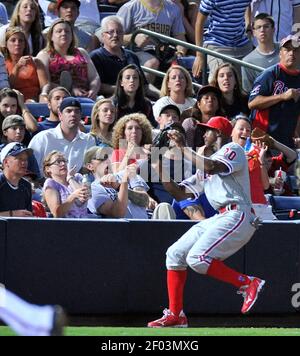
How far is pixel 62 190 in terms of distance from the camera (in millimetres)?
9414

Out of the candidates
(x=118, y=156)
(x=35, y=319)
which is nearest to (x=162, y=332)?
(x=118, y=156)

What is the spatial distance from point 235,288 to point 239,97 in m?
3.15

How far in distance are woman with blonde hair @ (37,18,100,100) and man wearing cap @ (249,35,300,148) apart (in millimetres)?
1811

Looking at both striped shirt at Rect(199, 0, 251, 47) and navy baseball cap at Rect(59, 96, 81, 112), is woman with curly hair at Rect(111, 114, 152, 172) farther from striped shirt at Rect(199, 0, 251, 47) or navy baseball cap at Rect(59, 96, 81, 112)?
striped shirt at Rect(199, 0, 251, 47)

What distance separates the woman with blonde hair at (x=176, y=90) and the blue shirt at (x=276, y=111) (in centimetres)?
71

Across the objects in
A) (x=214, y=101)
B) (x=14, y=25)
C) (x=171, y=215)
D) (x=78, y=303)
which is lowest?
(x=78, y=303)

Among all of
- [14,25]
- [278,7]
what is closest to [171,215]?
[14,25]

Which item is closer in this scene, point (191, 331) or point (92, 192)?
point (191, 331)

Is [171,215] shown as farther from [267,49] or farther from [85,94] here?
[267,49]

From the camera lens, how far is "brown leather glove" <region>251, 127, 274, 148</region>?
10.7 meters

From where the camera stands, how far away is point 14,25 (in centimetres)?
1183

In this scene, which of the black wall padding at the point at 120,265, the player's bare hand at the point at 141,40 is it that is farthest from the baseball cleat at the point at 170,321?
the player's bare hand at the point at 141,40

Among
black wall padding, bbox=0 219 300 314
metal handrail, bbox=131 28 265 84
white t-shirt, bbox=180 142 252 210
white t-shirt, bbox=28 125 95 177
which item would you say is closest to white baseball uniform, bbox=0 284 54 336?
white t-shirt, bbox=180 142 252 210

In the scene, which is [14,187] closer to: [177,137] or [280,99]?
[177,137]
